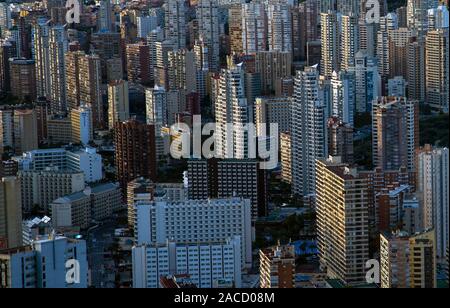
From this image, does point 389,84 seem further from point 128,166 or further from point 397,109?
point 128,166

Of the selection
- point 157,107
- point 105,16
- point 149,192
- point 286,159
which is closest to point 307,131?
point 286,159

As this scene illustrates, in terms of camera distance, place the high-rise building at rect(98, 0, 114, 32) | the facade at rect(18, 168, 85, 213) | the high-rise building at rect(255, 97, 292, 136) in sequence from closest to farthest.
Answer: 1. the facade at rect(18, 168, 85, 213)
2. the high-rise building at rect(255, 97, 292, 136)
3. the high-rise building at rect(98, 0, 114, 32)

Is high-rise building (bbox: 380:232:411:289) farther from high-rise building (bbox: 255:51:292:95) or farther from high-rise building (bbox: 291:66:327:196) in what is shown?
high-rise building (bbox: 255:51:292:95)

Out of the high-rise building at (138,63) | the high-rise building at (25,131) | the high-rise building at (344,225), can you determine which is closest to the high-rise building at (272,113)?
the high-rise building at (25,131)

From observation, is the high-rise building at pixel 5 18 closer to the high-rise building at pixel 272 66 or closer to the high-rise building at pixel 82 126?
the high-rise building at pixel 272 66

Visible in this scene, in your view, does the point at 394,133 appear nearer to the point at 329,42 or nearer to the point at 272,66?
the point at 272,66

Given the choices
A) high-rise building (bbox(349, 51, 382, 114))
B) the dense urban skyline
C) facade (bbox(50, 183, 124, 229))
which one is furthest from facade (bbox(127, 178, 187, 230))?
high-rise building (bbox(349, 51, 382, 114))

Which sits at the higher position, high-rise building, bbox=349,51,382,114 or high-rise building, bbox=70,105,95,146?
high-rise building, bbox=349,51,382,114
